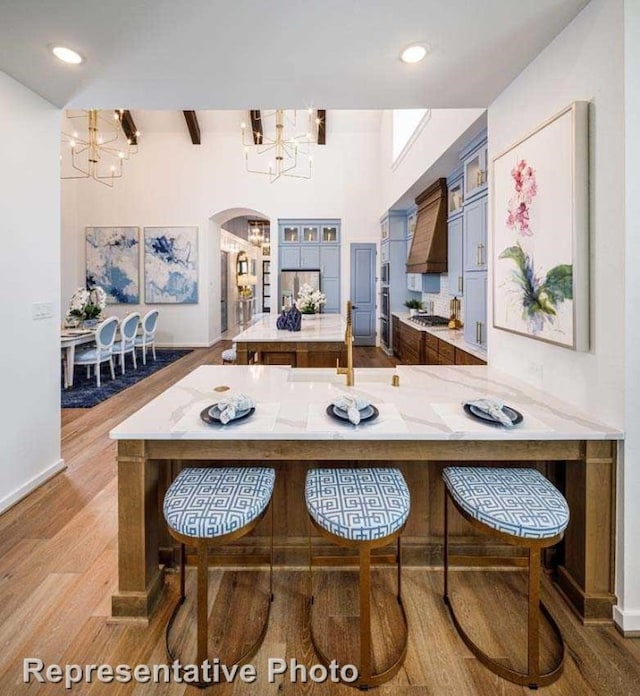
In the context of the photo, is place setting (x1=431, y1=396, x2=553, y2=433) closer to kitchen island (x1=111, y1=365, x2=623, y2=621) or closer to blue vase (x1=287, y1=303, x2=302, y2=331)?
kitchen island (x1=111, y1=365, x2=623, y2=621)

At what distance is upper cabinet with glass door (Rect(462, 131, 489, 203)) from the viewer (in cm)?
399

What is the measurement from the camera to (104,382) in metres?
6.54

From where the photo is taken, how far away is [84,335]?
20.7 ft

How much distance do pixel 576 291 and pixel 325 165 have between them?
358 inches

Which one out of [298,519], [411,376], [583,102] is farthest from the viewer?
[411,376]

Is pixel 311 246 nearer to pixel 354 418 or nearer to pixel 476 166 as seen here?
pixel 476 166

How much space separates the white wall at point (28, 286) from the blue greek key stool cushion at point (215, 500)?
174 cm

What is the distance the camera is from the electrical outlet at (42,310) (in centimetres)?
304

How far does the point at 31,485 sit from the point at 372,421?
8.25 ft

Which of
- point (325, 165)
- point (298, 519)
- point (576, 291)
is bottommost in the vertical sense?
point (298, 519)

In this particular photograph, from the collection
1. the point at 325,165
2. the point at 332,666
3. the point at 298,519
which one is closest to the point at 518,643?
the point at 332,666

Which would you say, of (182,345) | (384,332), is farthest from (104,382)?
(384,332)

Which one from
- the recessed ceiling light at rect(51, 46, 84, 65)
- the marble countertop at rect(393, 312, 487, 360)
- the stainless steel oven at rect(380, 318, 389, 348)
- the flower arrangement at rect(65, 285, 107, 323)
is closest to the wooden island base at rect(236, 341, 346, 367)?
the marble countertop at rect(393, 312, 487, 360)

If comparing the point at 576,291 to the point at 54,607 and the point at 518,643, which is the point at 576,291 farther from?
the point at 54,607
